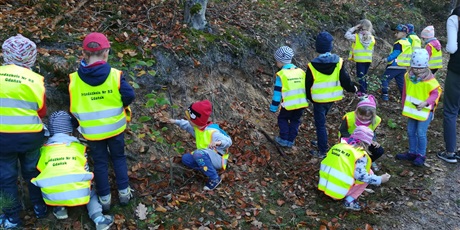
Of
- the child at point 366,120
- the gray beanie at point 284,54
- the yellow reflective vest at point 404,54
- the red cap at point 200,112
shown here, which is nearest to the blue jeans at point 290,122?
the gray beanie at point 284,54

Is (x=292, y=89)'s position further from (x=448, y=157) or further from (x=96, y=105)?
(x=96, y=105)

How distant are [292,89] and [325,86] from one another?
625 mm

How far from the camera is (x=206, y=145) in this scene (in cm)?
575

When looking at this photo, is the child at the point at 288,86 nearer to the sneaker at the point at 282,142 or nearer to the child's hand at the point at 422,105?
the sneaker at the point at 282,142

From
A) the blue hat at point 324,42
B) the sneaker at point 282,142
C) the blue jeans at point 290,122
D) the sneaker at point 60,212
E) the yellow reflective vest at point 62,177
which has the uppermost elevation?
the blue hat at point 324,42

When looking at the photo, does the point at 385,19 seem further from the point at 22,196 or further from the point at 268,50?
the point at 22,196

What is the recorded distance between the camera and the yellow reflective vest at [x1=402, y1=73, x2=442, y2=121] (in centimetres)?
693

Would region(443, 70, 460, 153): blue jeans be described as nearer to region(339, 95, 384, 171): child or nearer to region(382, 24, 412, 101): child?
region(339, 95, 384, 171): child

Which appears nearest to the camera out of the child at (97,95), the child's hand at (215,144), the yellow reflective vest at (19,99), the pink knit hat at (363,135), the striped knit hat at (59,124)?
the yellow reflective vest at (19,99)

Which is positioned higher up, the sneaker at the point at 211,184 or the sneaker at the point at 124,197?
the sneaker at the point at 124,197

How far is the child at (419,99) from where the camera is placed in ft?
22.6

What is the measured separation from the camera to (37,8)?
7148 mm

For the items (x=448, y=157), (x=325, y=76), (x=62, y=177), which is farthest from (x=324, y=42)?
(x=62, y=177)

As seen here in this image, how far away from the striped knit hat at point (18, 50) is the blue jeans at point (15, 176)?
3.65 feet
